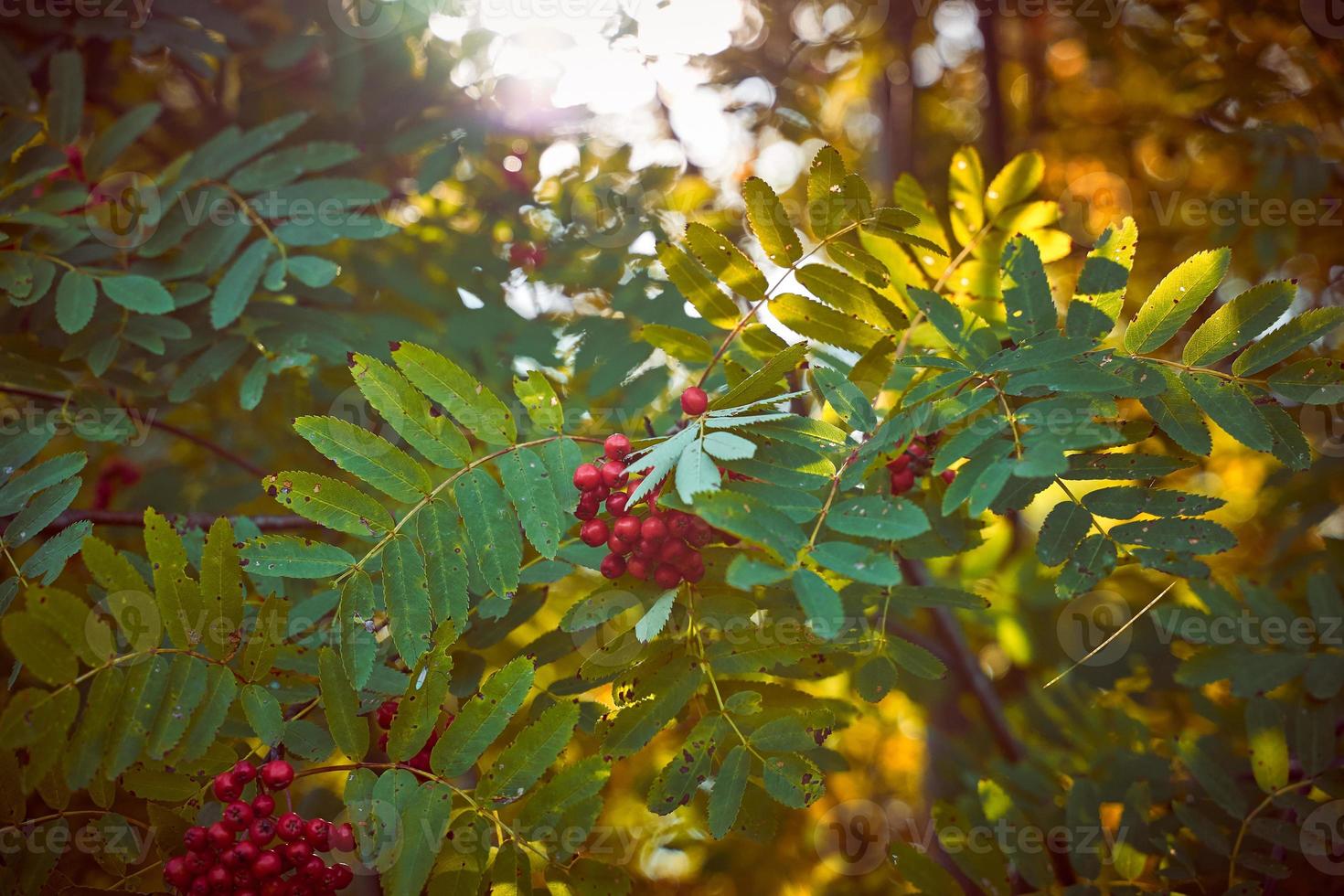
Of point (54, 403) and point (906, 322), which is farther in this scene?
point (54, 403)

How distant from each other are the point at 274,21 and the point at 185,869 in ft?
10.3

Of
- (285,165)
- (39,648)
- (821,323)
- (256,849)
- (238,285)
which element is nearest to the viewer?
(39,648)

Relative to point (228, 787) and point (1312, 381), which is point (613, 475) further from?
point (1312, 381)

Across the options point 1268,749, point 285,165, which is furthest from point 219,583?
point 1268,749

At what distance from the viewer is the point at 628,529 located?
1.50 metres

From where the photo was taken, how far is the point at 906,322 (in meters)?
1.83

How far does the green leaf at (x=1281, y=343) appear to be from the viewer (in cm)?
150

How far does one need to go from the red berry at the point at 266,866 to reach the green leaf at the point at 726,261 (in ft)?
4.34

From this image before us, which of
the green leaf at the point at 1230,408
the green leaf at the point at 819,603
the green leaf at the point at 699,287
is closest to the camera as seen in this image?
the green leaf at the point at 819,603

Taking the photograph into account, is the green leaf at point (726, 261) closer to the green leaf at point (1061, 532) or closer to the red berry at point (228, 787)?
the green leaf at point (1061, 532)

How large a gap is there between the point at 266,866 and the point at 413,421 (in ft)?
2.59

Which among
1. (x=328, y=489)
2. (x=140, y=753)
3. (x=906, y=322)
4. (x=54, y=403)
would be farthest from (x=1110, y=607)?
(x=54, y=403)

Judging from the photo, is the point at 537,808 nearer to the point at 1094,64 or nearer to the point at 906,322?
the point at 906,322

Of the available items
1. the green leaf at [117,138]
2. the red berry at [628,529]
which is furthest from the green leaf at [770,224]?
the green leaf at [117,138]
